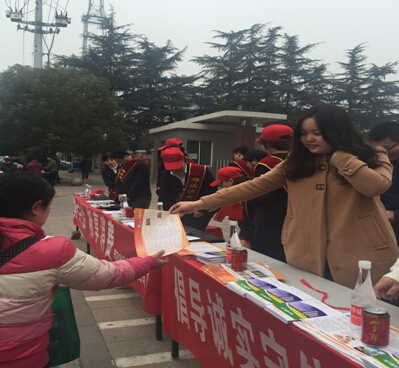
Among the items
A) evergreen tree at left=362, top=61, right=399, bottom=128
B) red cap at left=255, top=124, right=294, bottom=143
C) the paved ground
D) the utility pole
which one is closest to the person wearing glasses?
red cap at left=255, top=124, right=294, bottom=143

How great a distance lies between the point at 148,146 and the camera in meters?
34.7

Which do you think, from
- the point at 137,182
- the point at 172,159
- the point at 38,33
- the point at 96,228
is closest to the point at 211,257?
the point at 172,159

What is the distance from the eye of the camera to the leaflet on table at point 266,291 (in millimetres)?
1567

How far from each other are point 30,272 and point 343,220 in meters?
1.43

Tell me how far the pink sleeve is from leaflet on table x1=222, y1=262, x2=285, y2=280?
435 millimetres

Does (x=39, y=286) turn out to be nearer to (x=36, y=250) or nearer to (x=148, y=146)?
(x=36, y=250)

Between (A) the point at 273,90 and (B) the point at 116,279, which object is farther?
(A) the point at 273,90

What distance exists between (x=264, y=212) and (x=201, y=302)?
1.06 meters

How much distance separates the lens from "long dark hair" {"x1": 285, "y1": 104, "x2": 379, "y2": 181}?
6.01ft

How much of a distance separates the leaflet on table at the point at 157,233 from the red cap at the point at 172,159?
174 centimetres

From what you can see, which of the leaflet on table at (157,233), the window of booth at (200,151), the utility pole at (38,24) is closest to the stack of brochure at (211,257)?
the leaflet on table at (157,233)

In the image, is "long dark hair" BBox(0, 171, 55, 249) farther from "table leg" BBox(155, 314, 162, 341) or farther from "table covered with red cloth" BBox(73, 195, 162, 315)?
"table leg" BBox(155, 314, 162, 341)

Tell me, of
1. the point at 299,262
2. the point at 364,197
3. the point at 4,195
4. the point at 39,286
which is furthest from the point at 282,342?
the point at 4,195

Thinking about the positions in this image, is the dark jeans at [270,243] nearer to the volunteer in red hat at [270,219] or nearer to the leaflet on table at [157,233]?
the volunteer in red hat at [270,219]
